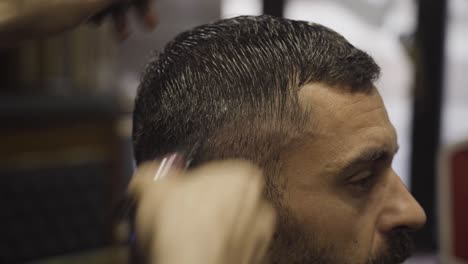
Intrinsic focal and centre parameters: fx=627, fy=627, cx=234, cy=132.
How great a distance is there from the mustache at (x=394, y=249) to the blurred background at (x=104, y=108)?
1189mm

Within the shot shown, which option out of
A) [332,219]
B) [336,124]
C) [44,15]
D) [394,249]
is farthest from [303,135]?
[44,15]

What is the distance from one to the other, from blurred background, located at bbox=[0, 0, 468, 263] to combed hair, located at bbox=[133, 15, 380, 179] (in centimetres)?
135

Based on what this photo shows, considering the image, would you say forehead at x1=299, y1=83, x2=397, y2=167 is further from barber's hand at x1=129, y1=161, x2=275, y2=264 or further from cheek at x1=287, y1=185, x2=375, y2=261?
barber's hand at x1=129, y1=161, x2=275, y2=264

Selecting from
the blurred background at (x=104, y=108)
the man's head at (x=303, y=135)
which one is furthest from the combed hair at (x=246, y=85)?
the blurred background at (x=104, y=108)

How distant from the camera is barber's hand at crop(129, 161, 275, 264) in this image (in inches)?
35.7

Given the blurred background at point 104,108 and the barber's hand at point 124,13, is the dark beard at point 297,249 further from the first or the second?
the blurred background at point 104,108

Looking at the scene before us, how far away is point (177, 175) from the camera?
1049mm

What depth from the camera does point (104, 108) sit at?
3844 mm

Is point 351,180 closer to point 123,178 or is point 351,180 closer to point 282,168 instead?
point 282,168

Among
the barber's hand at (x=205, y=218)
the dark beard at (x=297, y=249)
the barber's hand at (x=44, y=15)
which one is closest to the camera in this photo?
the barber's hand at (x=205, y=218)

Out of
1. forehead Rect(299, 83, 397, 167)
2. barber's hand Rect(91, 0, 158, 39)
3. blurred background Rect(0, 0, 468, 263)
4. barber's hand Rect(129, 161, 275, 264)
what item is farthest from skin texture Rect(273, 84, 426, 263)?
blurred background Rect(0, 0, 468, 263)

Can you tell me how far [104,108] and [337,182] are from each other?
2.74 m

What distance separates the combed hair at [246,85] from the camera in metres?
1.30

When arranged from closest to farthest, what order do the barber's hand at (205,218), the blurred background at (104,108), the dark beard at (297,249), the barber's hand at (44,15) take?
1. the barber's hand at (205,218)
2. the dark beard at (297,249)
3. the barber's hand at (44,15)
4. the blurred background at (104,108)
